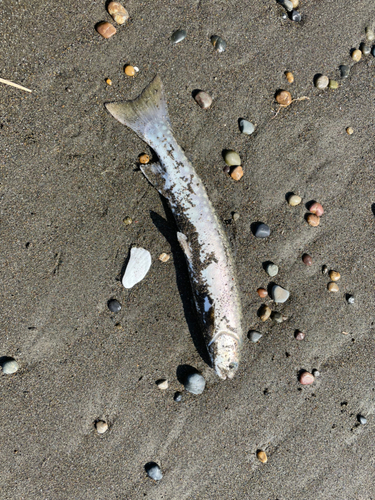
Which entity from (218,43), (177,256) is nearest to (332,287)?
(177,256)

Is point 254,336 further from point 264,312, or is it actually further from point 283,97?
point 283,97

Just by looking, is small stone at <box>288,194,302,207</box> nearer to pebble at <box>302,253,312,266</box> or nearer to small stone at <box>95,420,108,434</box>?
pebble at <box>302,253,312,266</box>

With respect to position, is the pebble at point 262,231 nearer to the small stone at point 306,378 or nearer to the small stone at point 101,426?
the small stone at point 306,378

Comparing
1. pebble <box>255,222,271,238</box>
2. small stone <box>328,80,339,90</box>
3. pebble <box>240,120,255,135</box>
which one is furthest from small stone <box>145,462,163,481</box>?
small stone <box>328,80,339,90</box>

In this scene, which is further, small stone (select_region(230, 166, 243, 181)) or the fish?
small stone (select_region(230, 166, 243, 181))

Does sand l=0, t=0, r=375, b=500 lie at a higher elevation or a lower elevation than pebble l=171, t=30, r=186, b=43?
lower

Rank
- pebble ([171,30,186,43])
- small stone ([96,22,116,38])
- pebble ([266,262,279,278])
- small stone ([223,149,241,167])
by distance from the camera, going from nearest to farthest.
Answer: small stone ([96,22,116,38])
pebble ([171,30,186,43])
small stone ([223,149,241,167])
pebble ([266,262,279,278])

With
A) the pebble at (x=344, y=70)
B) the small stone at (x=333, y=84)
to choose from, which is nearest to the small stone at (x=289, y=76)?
the small stone at (x=333, y=84)
